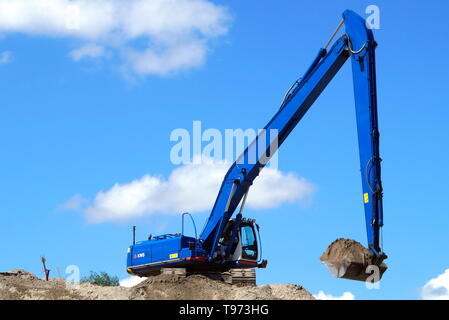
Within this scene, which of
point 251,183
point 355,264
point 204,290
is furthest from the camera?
point 251,183

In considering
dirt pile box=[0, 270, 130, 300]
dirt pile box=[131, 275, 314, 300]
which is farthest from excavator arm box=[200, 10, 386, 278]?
dirt pile box=[0, 270, 130, 300]

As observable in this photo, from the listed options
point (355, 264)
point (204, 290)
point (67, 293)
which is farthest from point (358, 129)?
point (67, 293)

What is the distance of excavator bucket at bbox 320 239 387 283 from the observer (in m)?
13.6

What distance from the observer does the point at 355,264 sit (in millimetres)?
13562

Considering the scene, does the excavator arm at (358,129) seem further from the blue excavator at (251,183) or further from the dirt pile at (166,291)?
the dirt pile at (166,291)

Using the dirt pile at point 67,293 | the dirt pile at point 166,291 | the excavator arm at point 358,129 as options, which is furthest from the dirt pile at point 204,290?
the excavator arm at point 358,129

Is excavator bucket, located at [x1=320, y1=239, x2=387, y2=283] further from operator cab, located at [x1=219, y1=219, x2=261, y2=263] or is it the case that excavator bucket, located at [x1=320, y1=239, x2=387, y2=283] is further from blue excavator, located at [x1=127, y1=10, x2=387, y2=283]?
operator cab, located at [x1=219, y1=219, x2=261, y2=263]

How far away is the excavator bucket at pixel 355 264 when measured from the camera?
13.6 metres

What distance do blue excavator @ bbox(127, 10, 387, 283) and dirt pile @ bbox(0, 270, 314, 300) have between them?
4.99ft

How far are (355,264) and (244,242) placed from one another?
19.4 feet

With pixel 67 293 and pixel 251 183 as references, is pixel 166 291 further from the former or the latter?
pixel 251 183
